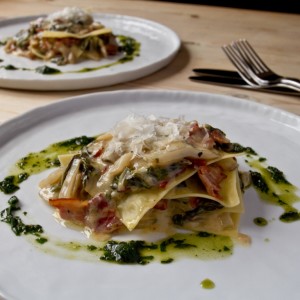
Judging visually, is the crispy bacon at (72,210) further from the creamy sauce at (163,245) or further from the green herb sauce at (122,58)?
the green herb sauce at (122,58)

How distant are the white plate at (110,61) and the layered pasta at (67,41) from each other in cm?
10

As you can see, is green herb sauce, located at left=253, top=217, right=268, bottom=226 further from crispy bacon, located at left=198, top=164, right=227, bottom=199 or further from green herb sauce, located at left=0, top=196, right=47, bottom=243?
green herb sauce, located at left=0, top=196, right=47, bottom=243

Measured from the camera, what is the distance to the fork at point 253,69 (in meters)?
3.61

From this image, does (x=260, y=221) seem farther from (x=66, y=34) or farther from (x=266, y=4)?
(x=266, y=4)

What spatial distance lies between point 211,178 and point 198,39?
278cm

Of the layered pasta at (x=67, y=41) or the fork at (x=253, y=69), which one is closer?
the fork at (x=253, y=69)

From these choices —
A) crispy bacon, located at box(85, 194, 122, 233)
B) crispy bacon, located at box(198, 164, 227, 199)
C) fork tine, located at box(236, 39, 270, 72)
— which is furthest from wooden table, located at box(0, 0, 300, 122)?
crispy bacon, located at box(85, 194, 122, 233)

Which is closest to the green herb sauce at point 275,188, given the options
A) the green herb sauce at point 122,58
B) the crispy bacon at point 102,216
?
the crispy bacon at point 102,216

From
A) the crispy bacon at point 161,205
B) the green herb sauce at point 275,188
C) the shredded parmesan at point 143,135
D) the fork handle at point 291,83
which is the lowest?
the fork handle at point 291,83

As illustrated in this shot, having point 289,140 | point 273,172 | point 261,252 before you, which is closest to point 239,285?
point 261,252

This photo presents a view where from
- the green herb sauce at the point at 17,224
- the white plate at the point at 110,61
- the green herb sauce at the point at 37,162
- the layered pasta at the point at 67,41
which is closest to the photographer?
the green herb sauce at the point at 17,224

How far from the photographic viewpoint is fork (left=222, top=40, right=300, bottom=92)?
3613mm

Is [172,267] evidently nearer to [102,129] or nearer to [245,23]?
[102,129]

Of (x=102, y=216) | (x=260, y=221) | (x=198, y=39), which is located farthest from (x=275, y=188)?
(x=198, y=39)
